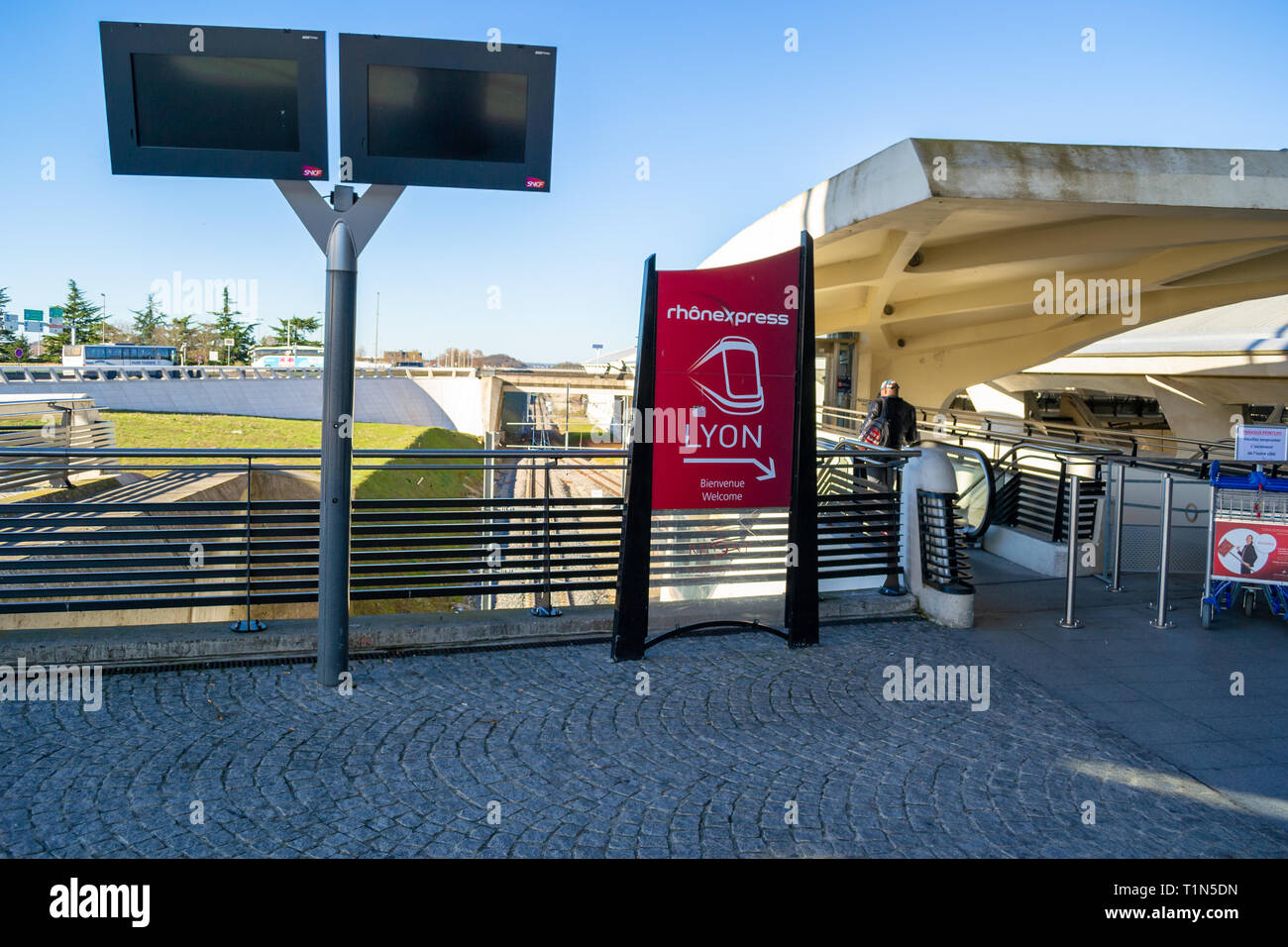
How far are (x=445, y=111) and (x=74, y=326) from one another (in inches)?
3047

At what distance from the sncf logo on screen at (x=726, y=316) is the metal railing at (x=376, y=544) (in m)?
1.21

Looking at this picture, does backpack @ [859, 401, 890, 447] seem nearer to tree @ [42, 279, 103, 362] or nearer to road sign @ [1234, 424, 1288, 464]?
road sign @ [1234, 424, 1288, 464]

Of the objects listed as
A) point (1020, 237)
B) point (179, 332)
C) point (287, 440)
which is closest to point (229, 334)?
point (179, 332)

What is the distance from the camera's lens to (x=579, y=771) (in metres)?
4.56

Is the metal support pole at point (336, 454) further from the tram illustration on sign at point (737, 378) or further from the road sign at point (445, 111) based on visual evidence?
the tram illustration on sign at point (737, 378)

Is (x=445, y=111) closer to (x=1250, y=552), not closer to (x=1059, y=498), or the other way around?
(x=1250, y=552)

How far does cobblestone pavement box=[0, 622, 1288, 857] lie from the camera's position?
12.7ft

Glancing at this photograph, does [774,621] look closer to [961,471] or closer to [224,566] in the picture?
[224,566]

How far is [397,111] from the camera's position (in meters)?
5.39

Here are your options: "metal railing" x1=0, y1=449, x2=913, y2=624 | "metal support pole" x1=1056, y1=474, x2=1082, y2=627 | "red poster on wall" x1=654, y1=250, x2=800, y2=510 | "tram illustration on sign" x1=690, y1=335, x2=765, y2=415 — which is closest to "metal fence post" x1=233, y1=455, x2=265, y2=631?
"metal railing" x1=0, y1=449, x2=913, y2=624

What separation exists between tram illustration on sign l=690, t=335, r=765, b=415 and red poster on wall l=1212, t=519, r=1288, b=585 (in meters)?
4.47

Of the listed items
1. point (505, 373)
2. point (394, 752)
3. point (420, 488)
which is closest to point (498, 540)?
point (394, 752)

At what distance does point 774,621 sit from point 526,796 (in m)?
3.45

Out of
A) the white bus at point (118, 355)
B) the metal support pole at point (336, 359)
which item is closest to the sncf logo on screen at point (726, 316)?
the metal support pole at point (336, 359)
